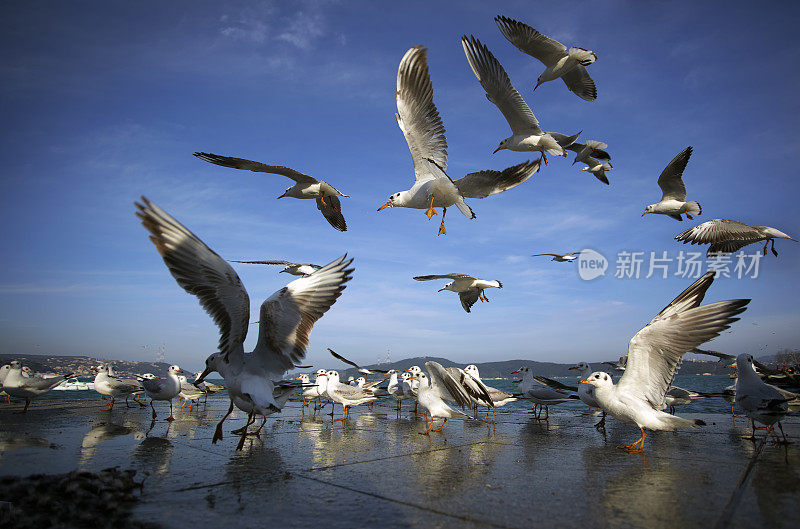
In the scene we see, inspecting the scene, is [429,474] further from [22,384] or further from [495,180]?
[22,384]

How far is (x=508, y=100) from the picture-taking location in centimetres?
903

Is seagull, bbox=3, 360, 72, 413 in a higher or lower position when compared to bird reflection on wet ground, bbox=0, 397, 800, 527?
lower

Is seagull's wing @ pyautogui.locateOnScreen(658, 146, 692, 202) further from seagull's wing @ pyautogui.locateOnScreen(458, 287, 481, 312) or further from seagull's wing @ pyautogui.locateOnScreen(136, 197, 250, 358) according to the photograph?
seagull's wing @ pyautogui.locateOnScreen(136, 197, 250, 358)

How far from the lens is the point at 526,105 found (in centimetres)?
902

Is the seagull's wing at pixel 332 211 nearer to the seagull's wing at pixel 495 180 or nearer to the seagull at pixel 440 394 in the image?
the seagull's wing at pixel 495 180

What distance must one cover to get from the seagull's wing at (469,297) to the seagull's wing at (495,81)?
13.1 feet

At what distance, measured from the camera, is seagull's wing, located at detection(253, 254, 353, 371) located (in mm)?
5836

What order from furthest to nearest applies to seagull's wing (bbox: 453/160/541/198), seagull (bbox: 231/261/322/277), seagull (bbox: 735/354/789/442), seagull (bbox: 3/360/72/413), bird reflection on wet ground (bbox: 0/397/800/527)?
1. seagull (bbox: 231/261/322/277)
2. seagull (bbox: 3/360/72/413)
3. seagull's wing (bbox: 453/160/541/198)
4. seagull (bbox: 735/354/789/442)
5. bird reflection on wet ground (bbox: 0/397/800/527)

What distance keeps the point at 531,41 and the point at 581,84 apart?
2534mm

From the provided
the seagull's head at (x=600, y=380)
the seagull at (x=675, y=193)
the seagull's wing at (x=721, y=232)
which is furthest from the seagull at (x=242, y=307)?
the seagull at (x=675, y=193)

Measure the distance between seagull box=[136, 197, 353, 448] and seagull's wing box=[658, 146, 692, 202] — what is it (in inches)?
389

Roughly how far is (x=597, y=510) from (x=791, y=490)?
178 centimetres

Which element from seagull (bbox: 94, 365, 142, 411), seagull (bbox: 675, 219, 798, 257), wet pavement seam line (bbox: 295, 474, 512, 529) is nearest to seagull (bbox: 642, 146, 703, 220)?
seagull (bbox: 675, 219, 798, 257)

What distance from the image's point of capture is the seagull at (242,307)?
493cm
